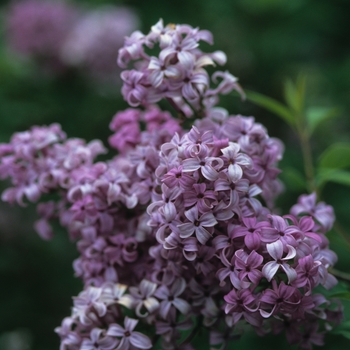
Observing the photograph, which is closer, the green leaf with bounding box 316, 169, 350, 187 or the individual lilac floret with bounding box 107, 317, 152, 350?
the individual lilac floret with bounding box 107, 317, 152, 350

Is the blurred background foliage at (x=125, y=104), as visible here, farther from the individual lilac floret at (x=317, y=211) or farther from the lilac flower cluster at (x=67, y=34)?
the individual lilac floret at (x=317, y=211)

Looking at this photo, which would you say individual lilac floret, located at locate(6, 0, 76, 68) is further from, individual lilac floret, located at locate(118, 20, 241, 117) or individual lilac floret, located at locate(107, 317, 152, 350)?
individual lilac floret, located at locate(107, 317, 152, 350)

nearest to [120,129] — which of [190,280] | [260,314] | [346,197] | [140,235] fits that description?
[140,235]

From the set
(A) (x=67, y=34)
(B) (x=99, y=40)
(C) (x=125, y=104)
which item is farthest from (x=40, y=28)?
(C) (x=125, y=104)

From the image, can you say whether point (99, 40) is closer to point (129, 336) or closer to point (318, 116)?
point (318, 116)

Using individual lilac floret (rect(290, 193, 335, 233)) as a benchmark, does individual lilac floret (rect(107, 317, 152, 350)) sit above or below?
below

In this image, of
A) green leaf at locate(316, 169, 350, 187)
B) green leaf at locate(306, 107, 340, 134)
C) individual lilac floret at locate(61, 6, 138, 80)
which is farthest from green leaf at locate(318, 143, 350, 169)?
individual lilac floret at locate(61, 6, 138, 80)

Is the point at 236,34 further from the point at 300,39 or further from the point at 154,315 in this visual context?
the point at 154,315
